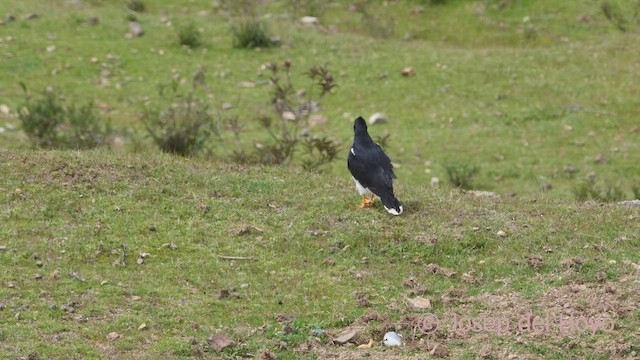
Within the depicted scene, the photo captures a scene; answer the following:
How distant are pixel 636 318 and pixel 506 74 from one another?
1353 cm

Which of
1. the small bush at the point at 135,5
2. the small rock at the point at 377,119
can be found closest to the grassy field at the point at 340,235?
the small rock at the point at 377,119

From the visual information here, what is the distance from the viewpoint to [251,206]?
11477 millimetres

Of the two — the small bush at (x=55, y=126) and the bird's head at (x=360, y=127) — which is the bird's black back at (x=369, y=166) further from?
the small bush at (x=55, y=126)

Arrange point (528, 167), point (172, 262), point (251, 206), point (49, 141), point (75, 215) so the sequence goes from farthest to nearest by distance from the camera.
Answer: point (528, 167)
point (49, 141)
point (251, 206)
point (75, 215)
point (172, 262)

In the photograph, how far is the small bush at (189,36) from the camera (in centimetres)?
2300

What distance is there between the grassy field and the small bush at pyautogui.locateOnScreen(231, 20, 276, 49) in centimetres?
227

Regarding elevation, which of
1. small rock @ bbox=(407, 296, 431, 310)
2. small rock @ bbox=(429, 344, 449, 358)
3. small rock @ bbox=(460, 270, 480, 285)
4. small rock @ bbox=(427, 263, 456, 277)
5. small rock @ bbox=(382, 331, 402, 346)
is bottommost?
small rock @ bbox=(427, 263, 456, 277)

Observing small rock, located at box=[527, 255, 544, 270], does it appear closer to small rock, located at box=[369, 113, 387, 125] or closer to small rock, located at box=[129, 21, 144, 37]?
small rock, located at box=[369, 113, 387, 125]

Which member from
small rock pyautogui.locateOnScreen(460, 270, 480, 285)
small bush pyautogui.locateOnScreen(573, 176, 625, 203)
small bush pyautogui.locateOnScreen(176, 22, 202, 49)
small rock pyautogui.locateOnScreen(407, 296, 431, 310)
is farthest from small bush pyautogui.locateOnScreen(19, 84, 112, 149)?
small rock pyautogui.locateOnScreen(407, 296, 431, 310)

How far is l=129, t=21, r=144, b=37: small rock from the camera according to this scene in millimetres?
23413

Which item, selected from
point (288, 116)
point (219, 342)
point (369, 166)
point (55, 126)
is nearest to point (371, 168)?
point (369, 166)

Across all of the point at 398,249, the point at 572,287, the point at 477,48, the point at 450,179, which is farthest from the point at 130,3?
the point at 572,287

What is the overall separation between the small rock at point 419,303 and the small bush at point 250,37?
1492 cm

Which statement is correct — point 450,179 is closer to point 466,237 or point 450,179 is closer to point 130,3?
point 466,237
